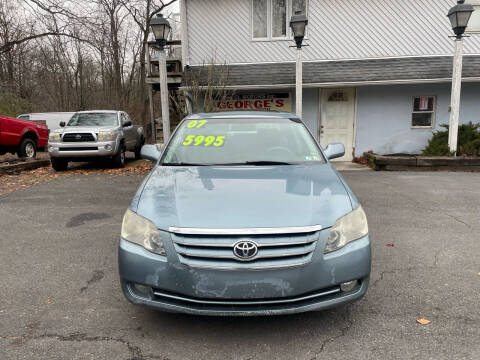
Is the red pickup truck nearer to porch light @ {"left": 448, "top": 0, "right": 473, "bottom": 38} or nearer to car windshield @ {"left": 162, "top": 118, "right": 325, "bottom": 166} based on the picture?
car windshield @ {"left": 162, "top": 118, "right": 325, "bottom": 166}

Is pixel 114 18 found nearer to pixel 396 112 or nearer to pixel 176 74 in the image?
pixel 176 74

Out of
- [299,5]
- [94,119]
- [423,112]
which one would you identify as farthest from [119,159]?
[423,112]

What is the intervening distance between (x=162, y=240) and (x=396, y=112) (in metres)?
11.2

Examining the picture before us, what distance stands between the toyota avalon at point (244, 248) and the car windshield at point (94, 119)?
29.0 feet

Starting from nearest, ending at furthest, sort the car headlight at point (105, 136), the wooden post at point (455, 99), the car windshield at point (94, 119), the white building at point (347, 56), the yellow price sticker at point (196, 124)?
the yellow price sticker at point (196, 124) → the wooden post at point (455, 99) → the car headlight at point (105, 136) → the car windshield at point (94, 119) → the white building at point (347, 56)

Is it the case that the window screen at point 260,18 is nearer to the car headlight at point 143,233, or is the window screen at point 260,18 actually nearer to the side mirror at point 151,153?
the side mirror at point 151,153

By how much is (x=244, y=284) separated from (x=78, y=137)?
8971 mm

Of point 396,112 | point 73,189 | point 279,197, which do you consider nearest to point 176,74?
point 73,189

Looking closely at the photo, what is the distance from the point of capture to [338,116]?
464 inches

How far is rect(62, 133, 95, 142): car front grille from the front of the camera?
9.78 meters

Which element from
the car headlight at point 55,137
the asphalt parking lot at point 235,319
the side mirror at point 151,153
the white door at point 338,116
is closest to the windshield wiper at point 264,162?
the side mirror at point 151,153

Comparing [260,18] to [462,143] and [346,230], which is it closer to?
[462,143]

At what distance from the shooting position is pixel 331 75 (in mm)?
11031

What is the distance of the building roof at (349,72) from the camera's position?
1066 centimetres
